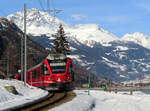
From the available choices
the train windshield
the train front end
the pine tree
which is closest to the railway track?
the train front end

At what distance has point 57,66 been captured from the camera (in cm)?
4022

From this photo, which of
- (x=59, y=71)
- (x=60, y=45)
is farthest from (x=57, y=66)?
(x=60, y=45)

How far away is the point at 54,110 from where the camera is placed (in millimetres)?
20438

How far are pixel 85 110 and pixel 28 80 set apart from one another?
92.7ft

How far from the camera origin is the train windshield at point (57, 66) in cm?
3991

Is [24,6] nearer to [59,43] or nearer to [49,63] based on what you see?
[49,63]

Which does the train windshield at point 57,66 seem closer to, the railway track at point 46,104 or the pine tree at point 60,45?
the railway track at point 46,104

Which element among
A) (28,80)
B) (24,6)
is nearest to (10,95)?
(24,6)

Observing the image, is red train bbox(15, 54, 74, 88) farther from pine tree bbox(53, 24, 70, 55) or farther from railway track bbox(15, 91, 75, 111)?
pine tree bbox(53, 24, 70, 55)

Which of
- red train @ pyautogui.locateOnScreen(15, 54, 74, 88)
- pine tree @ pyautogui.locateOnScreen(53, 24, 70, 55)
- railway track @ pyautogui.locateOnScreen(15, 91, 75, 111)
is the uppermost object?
pine tree @ pyautogui.locateOnScreen(53, 24, 70, 55)

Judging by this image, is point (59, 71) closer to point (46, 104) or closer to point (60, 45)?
point (46, 104)

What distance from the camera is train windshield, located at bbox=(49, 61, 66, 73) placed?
3991 centimetres

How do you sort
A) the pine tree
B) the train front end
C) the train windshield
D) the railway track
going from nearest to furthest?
the railway track, the train front end, the train windshield, the pine tree

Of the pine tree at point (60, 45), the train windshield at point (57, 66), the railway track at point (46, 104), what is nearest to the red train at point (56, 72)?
the train windshield at point (57, 66)
